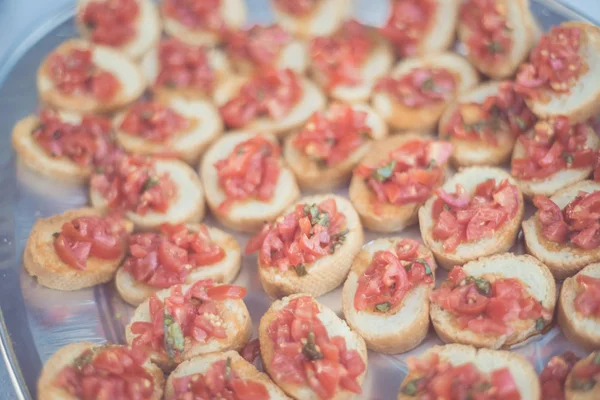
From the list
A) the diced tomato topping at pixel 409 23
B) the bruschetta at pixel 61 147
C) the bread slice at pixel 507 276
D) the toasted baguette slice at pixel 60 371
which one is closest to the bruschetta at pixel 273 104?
the diced tomato topping at pixel 409 23

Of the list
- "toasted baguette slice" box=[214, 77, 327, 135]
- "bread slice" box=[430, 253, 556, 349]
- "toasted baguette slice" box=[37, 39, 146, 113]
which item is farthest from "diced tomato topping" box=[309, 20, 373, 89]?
"bread slice" box=[430, 253, 556, 349]

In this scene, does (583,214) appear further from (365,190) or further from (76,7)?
(76,7)

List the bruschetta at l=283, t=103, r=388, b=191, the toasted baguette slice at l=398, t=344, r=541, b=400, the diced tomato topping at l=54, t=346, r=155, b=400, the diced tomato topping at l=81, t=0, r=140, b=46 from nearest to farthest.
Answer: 1. the toasted baguette slice at l=398, t=344, r=541, b=400
2. the diced tomato topping at l=54, t=346, r=155, b=400
3. the bruschetta at l=283, t=103, r=388, b=191
4. the diced tomato topping at l=81, t=0, r=140, b=46

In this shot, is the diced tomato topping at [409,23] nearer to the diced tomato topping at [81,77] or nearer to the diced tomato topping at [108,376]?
the diced tomato topping at [81,77]

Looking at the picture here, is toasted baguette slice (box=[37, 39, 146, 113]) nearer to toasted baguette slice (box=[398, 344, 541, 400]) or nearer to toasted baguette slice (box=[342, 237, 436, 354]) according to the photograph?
toasted baguette slice (box=[342, 237, 436, 354])

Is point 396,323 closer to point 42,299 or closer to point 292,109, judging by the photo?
point 292,109

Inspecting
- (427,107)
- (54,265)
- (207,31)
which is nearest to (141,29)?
(207,31)
